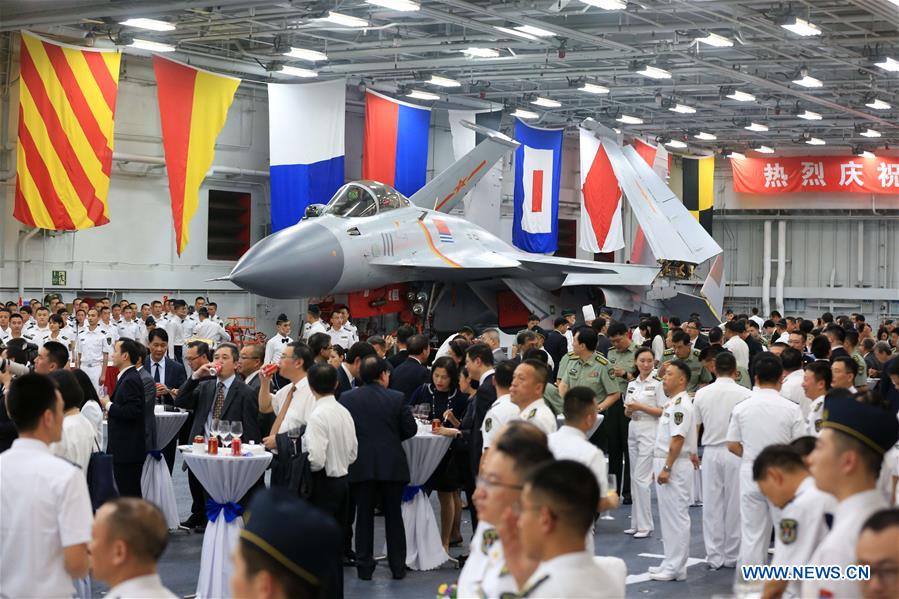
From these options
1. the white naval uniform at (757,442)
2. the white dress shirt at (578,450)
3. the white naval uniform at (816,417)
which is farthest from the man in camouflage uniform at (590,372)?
the white dress shirt at (578,450)

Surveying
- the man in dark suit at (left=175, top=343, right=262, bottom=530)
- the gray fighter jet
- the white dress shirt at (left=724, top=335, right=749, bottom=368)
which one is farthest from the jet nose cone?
the man in dark suit at (left=175, top=343, right=262, bottom=530)

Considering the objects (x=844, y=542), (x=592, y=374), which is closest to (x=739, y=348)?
(x=592, y=374)

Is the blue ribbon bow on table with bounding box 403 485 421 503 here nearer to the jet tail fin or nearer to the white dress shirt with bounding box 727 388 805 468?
the white dress shirt with bounding box 727 388 805 468

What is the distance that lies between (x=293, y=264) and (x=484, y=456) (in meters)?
10.7

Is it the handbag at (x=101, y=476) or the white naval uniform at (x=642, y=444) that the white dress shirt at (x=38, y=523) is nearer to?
the handbag at (x=101, y=476)

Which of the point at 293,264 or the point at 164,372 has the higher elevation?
the point at 293,264

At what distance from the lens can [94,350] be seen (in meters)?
16.1

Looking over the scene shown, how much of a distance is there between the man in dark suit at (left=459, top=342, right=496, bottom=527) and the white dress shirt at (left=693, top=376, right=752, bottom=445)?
5.16ft

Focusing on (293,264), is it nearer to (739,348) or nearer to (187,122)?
(187,122)

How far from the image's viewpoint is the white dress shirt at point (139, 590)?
3.11 m

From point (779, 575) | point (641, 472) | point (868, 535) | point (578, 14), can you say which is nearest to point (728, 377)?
point (641, 472)

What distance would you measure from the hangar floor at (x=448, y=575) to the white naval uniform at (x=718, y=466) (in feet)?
0.97

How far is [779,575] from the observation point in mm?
4137

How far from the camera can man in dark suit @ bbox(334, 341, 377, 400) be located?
8.68 meters
